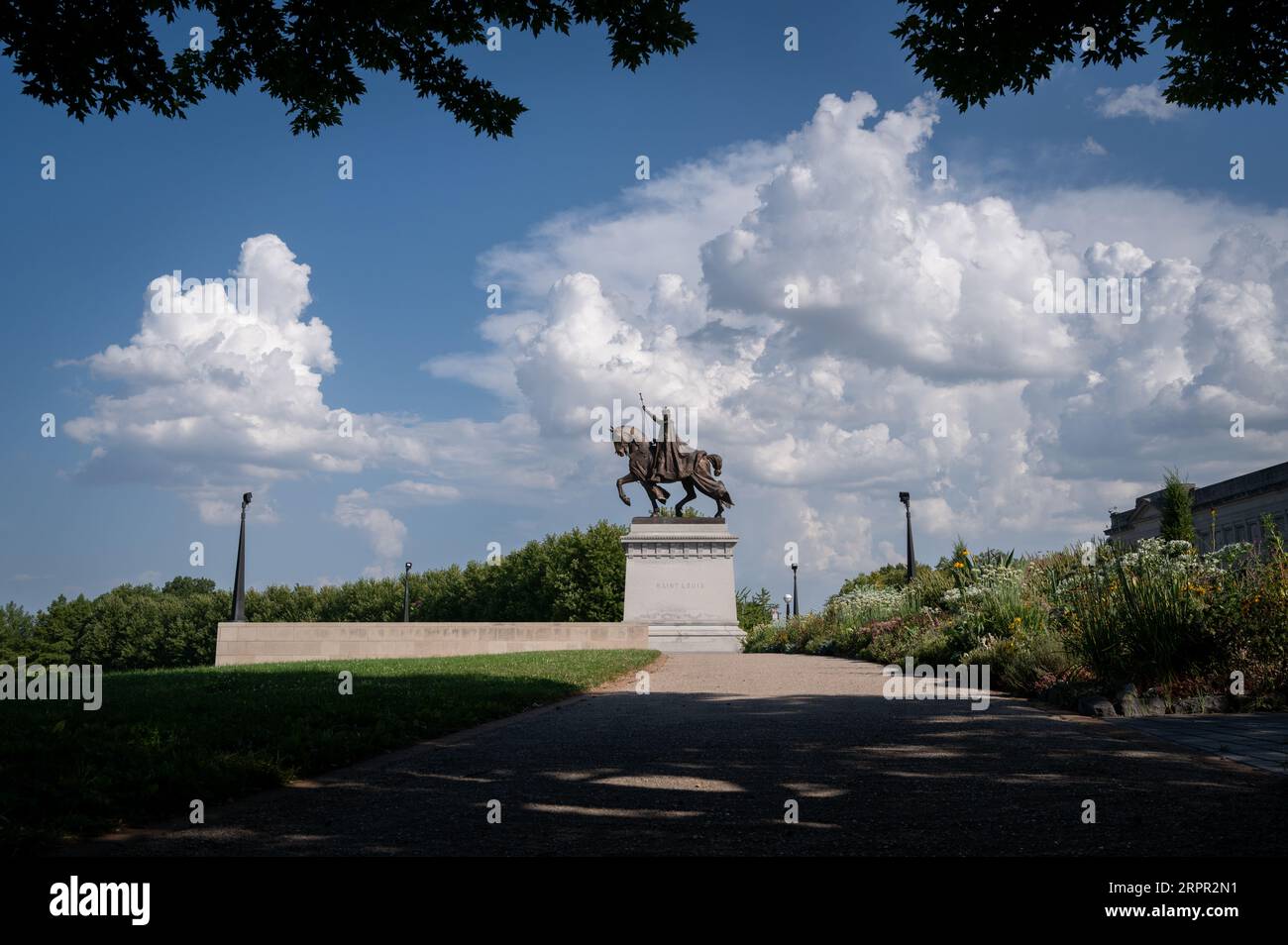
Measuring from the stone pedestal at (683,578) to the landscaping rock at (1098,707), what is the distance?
68.3 feet

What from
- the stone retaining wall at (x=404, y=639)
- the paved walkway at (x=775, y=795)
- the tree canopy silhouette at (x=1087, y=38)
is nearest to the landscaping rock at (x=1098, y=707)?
the paved walkway at (x=775, y=795)

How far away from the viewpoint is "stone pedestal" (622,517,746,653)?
1198 inches

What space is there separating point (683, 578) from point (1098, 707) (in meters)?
21.8

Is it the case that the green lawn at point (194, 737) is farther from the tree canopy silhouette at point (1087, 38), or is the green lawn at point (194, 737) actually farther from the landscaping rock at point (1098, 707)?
the tree canopy silhouette at point (1087, 38)

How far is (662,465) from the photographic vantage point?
31.7 m

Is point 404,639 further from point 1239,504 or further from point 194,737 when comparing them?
point 1239,504

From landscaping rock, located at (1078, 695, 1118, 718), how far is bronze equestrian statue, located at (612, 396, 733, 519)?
22.3m

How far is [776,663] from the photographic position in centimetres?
1900

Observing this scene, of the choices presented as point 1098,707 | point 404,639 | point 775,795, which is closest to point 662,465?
point 404,639

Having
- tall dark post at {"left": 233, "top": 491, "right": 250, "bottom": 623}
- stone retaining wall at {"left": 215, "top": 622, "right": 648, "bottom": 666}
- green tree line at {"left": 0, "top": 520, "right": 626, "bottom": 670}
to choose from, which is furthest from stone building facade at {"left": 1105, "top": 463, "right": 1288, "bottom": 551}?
tall dark post at {"left": 233, "top": 491, "right": 250, "bottom": 623}

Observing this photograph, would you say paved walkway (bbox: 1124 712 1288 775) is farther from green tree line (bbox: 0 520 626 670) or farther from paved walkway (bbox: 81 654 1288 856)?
green tree line (bbox: 0 520 626 670)
